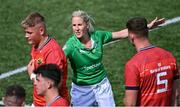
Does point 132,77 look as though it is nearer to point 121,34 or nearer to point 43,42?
point 43,42

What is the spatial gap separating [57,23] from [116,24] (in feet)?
4.77

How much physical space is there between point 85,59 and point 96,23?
18.7 ft

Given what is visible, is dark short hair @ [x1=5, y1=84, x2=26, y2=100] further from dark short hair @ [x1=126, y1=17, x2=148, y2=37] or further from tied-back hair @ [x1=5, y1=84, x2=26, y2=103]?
dark short hair @ [x1=126, y1=17, x2=148, y2=37]

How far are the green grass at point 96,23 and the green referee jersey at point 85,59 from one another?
2.79 metres

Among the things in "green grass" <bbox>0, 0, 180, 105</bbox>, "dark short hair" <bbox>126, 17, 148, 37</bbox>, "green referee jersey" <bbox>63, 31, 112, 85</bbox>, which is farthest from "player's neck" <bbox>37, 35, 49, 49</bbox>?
"green grass" <bbox>0, 0, 180, 105</bbox>

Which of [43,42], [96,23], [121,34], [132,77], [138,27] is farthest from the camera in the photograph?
[96,23]

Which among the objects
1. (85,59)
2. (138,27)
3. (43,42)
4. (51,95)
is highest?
(138,27)

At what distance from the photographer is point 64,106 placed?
6.85 m

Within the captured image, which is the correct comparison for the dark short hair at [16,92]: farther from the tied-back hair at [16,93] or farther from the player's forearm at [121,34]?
the player's forearm at [121,34]

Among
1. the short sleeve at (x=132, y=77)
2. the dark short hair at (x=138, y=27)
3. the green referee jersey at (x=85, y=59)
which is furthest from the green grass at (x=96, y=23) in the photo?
the short sleeve at (x=132, y=77)

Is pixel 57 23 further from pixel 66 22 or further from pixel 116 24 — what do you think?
pixel 116 24

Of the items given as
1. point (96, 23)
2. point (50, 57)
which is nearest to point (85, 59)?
point (50, 57)

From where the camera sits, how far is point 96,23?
15.2 meters

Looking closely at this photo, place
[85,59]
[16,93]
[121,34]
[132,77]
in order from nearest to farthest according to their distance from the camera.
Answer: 1. [16,93]
2. [132,77]
3. [85,59]
4. [121,34]
